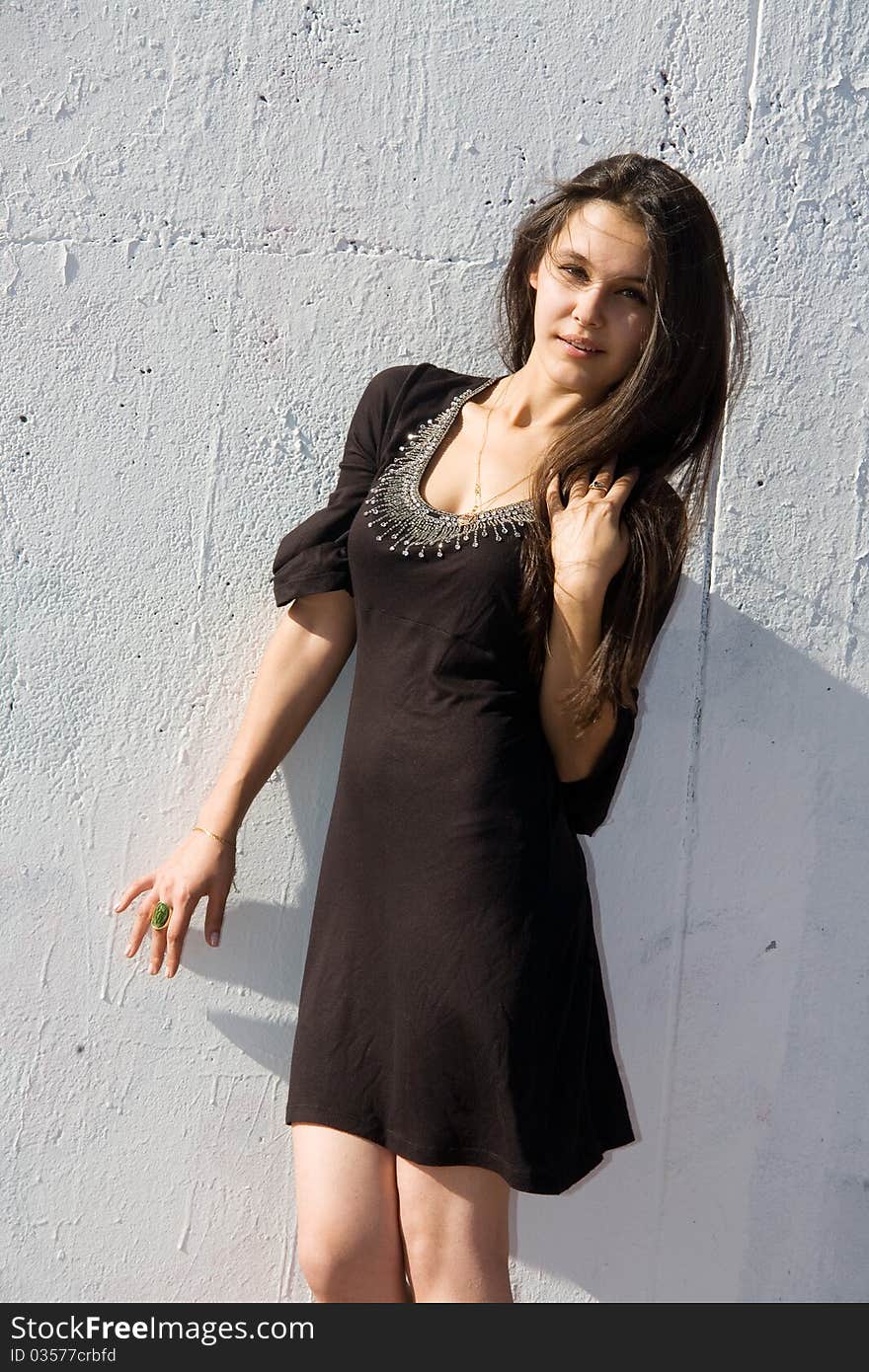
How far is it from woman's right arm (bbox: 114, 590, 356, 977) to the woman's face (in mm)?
484

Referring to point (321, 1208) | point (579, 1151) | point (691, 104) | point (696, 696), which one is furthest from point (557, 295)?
point (321, 1208)

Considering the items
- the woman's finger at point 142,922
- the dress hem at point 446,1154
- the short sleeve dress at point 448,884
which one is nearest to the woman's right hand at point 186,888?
the woman's finger at point 142,922

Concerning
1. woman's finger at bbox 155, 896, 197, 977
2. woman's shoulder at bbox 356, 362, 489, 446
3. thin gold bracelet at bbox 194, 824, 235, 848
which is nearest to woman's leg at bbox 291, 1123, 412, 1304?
woman's finger at bbox 155, 896, 197, 977

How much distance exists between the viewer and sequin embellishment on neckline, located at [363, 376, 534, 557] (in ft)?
5.75

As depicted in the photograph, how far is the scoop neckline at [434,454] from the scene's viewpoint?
5.82 ft

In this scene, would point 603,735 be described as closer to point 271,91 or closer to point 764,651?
point 764,651

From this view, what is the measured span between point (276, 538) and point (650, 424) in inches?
27.0

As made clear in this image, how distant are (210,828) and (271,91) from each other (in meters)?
1.19

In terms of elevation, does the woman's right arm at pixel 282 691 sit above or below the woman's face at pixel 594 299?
below

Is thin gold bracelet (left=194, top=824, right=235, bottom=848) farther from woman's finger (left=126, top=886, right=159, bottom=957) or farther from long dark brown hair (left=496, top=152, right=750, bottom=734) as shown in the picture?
long dark brown hair (left=496, top=152, right=750, bottom=734)

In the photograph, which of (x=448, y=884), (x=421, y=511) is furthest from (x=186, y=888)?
(x=421, y=511)

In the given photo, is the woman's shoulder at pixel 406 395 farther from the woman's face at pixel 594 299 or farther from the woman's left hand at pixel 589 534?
the woman's left hand at pixel 589 534

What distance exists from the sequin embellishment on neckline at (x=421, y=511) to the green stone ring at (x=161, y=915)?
25.7 inches

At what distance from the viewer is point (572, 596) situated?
167cm
